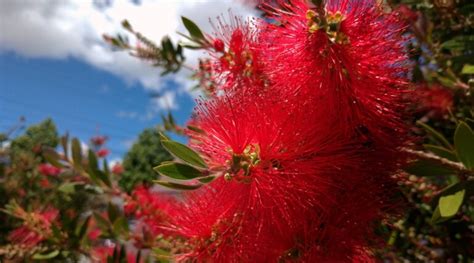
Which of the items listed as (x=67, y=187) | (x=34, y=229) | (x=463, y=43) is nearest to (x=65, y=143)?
(x=67, y=187)

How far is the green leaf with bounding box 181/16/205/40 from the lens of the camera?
1403 mm

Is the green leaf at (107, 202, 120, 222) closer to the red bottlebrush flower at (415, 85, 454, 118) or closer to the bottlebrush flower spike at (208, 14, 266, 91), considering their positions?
the bottlebrush flower spike at (208, 14, 266, 91)

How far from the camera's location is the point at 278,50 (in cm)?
99

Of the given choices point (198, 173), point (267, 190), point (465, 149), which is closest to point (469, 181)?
point (465, 149)

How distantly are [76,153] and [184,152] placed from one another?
4.57 feet

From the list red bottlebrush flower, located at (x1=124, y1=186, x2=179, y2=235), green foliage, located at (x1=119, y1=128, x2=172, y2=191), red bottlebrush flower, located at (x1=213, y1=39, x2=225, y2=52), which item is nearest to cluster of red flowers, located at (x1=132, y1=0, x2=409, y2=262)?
red bottlebrush flower, located at (x1=213, y1=39, x2=225, y2=52)

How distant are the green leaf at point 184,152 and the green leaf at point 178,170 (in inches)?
0.5

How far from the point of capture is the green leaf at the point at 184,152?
805 mm

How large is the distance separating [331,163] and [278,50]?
1.03 ft

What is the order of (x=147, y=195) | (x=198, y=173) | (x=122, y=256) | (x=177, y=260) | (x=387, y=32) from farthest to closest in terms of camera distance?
(x=147, y=195) → (x=122, y=256) → (x=177, y=260) → (x=387, y=32) → (x=198, y=173)

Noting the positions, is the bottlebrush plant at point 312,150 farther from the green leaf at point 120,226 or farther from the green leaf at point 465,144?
the green leaf at point 120,226

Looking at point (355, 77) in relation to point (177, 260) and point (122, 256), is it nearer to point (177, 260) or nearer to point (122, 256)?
point (177, 260)

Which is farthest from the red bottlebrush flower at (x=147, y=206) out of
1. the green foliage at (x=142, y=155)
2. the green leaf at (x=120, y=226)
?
the green foliage at (x=142, y=155)

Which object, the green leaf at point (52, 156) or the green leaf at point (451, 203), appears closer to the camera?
the green leaf at point (451, 203)
